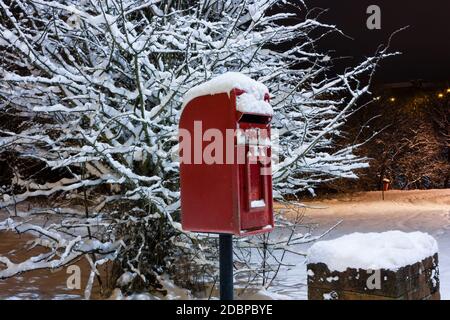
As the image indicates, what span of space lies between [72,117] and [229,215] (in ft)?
Result: 11.6

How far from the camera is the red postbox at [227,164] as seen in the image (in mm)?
2959

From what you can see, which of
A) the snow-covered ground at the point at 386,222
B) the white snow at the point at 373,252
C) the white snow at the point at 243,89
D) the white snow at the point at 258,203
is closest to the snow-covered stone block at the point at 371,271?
the white snow at the point at 373,252

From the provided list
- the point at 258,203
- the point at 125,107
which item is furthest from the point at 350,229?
the point at 258,203

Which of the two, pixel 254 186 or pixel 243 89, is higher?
pixel 243 89

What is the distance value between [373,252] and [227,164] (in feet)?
4.93

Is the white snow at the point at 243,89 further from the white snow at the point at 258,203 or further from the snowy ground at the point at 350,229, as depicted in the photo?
the snowy ground at the point at 350,229

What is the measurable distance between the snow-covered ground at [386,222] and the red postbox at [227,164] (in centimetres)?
302

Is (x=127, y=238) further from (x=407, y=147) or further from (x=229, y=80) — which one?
(x=407, y=147)

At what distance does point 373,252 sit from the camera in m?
3.78

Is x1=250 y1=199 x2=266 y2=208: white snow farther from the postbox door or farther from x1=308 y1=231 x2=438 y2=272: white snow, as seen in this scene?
x1=308 y1=231 x2=438 y2=272: white snow

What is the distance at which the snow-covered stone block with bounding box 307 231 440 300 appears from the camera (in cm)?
351

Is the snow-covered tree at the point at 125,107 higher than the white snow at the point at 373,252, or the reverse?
the snow-covered tree at the point at 125,107

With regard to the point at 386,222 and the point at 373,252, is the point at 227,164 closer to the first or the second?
the point at 373,252

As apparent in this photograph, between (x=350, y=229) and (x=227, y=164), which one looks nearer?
(x=227, y=164)
